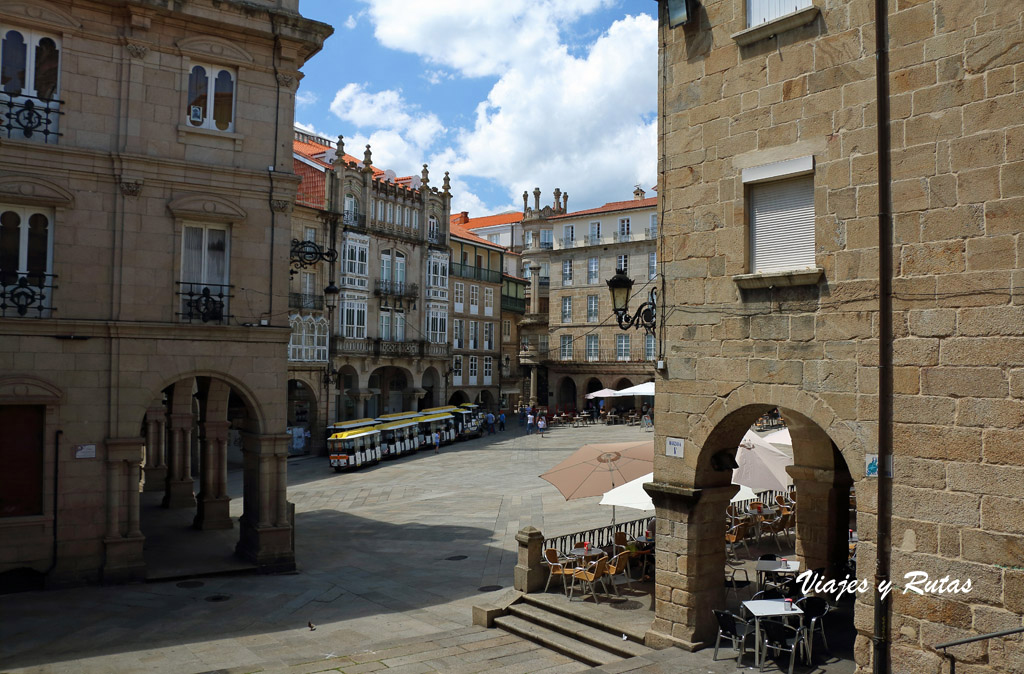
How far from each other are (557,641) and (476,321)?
48.0 m

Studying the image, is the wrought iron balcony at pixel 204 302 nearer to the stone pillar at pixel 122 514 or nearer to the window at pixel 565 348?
the stone pillar at pixel 122 514

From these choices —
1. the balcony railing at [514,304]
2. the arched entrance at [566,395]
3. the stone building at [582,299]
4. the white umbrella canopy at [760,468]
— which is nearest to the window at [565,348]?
the stone building at [582,299]

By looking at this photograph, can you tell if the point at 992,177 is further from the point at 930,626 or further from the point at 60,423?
the point at 60,423

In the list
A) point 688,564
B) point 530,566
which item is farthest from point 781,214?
point 530,566

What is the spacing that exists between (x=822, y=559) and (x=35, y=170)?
1628cm

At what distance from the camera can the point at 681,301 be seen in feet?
36.0

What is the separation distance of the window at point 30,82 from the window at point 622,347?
158ft

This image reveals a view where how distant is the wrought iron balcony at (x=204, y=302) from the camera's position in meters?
16.8

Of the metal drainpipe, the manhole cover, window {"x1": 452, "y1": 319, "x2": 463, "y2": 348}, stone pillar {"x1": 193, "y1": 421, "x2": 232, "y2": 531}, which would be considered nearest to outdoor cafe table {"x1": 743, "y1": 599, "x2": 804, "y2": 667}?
the metal drainpipe

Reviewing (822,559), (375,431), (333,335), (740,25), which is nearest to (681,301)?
(740,25)

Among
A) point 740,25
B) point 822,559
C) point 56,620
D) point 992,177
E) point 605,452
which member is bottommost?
point 56,620

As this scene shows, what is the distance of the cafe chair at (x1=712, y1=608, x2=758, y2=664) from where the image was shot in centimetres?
984

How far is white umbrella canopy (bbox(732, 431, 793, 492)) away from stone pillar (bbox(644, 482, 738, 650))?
3.80m

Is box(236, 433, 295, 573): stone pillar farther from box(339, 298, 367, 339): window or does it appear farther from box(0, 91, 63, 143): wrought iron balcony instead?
box(339, 298, 367, 339): window
